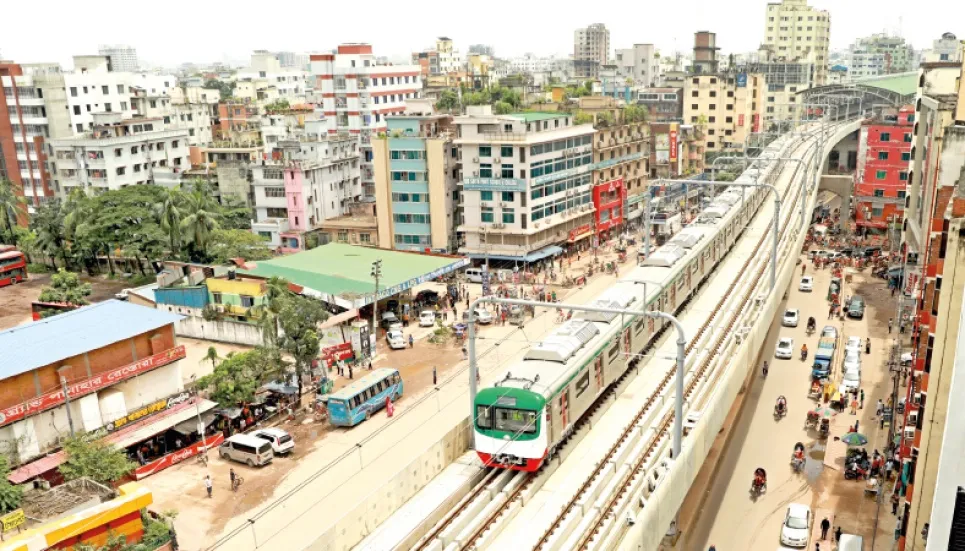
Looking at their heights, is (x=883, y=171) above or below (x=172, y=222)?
above

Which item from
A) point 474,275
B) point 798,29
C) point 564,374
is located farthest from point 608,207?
point 798,29

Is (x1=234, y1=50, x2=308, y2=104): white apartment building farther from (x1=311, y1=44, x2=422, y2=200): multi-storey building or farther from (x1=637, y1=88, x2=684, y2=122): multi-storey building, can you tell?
(x1=637, y1=88, x2=684, y2=122): multi-storey building

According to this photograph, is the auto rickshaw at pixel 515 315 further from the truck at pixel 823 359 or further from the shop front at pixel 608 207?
the shop front at pixel 608 207

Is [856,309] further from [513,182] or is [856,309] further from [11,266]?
[11,266]

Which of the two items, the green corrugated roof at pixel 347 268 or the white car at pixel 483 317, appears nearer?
the green corrugated roof at pixel 347 268

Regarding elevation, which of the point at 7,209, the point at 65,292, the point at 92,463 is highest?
the point at 7,209

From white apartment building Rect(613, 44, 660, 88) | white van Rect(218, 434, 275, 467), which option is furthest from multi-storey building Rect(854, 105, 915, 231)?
white apartment building Rect(613, 44, 660, 88)

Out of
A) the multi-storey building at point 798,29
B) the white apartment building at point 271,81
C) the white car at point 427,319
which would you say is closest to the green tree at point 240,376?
the white car at point 427,319
